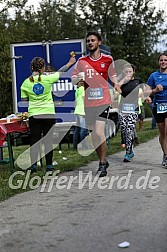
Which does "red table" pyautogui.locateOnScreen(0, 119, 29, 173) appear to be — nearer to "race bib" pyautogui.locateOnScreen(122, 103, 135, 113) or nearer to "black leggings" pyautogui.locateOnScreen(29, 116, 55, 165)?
"black leggings" pyautogui.locateOnScreen(29, 116, 55, 165)

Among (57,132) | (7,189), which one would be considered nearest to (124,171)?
(7,189)

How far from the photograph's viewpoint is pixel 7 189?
851cm

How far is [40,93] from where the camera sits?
1002 centimetres

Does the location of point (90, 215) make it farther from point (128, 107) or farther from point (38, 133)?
point (128, 107)

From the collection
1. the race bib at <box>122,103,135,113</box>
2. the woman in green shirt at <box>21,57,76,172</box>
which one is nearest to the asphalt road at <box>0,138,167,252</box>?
the woman in green shirt at <box>21,57,76,172</box>

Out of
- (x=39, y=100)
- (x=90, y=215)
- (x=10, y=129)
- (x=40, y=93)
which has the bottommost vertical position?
(x=90, y=215)

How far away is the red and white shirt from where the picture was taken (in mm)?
9695

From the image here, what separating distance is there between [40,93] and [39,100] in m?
0.13

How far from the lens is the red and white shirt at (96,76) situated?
31.8 feet

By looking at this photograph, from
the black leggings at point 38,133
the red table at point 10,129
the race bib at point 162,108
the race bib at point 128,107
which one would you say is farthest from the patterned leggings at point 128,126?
the red table at point 10,129

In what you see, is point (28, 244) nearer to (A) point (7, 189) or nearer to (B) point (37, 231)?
(B) point (37, 231)

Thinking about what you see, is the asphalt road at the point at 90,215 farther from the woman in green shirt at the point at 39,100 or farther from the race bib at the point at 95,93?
the race bib at the point at 95,93

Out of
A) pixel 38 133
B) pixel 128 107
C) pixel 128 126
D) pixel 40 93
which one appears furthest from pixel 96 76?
pixel 128 126

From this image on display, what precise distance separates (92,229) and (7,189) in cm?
279
